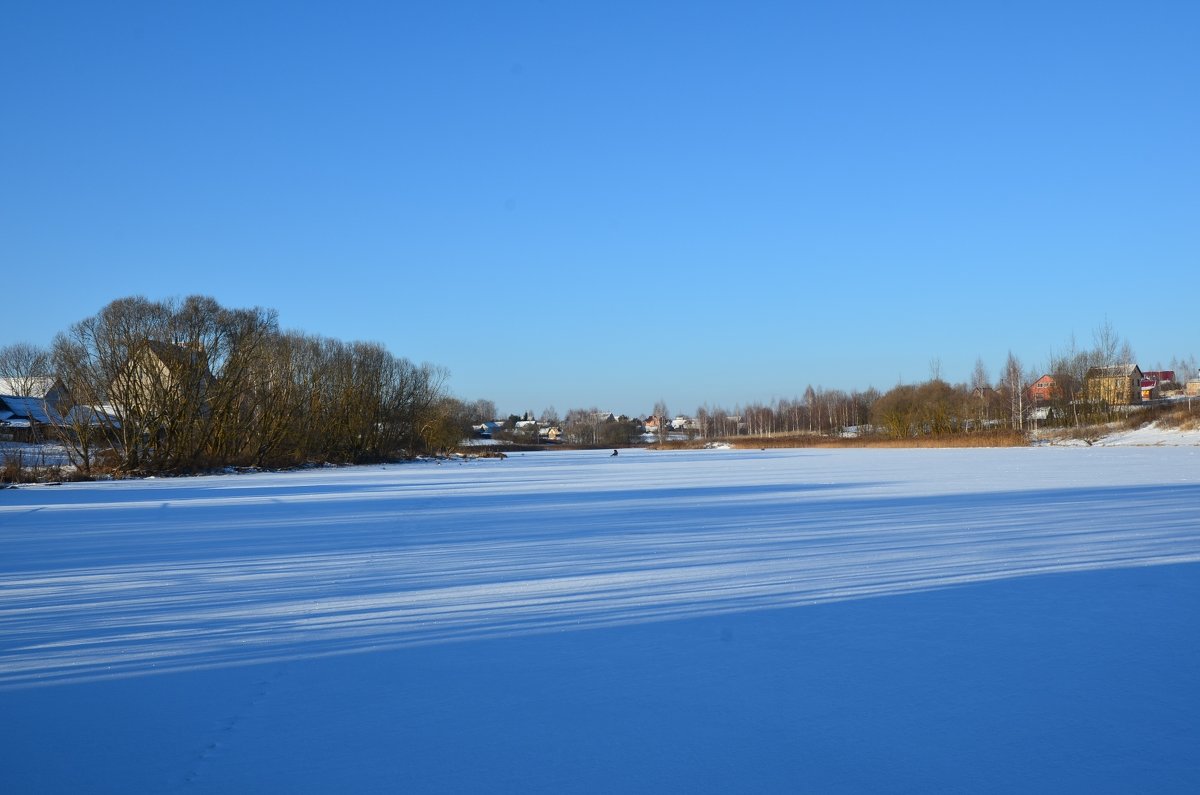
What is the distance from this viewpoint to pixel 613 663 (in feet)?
13.5

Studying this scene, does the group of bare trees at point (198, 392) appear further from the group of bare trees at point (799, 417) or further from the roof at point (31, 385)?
the group of bare trees at point (799, 417)

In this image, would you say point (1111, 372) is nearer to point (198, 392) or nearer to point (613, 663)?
point (198, 392)

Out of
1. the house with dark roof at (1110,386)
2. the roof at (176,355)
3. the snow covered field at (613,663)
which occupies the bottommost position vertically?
the snow covered field at (613,663)

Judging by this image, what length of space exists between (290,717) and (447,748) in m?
0.76

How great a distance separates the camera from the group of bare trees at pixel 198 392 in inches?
1227

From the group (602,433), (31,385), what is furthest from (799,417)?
(31,385)

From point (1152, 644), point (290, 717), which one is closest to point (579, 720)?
point (290, 717)

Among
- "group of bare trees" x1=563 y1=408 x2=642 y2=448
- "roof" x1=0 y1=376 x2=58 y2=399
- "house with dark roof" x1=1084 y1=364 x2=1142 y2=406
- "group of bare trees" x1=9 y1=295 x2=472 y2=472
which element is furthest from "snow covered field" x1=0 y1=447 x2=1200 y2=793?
"group of bare trees" x1=563 y1=408 x2=642 y2=448

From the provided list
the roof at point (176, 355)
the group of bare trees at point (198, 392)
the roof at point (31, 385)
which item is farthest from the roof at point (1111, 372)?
the roof at point (31, 385)

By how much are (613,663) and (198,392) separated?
33560mm

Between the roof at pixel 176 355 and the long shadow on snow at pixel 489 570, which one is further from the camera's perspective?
the roof at pixel 176 355

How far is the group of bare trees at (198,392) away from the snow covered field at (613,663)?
24.8m

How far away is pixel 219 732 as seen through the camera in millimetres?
3201

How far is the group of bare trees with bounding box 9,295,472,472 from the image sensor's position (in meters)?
31.2
